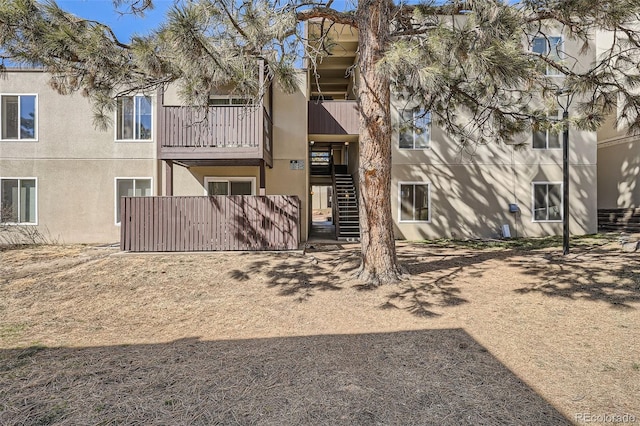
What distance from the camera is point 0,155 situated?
11172 millimetres

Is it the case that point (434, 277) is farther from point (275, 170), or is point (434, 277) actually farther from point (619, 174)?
point (619, 174)

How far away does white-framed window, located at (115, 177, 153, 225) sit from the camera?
1139cm

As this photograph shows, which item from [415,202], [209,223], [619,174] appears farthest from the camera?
[619,174]

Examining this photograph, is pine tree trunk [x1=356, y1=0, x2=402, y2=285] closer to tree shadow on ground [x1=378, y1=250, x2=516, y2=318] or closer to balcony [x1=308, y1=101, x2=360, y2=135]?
tree shadow on ground [x1=378, y1=250, x2=516, y2=318]

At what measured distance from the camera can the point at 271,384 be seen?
3.05 meters

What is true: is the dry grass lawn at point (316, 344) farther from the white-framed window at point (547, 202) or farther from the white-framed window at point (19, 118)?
the white-framed window at point (19, 118)

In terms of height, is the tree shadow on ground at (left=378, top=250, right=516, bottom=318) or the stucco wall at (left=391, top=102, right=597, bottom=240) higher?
the stucco wall at (left=391, top=102, right=597, bottom=240)

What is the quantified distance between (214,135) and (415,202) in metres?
7.14

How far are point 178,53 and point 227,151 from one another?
4.11m

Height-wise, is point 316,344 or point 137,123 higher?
point 137,123

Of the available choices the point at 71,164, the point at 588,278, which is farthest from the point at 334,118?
the point at 71,164

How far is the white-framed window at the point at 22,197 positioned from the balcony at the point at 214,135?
5.52m

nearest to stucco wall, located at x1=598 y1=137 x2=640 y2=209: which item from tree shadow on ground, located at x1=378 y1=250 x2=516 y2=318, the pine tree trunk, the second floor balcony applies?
tree shadow on ground, located at x1=378 y1=250 x2=516 y2=318

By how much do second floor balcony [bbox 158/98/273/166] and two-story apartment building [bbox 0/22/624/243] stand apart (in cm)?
54
